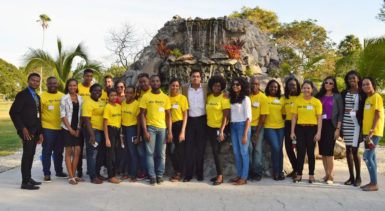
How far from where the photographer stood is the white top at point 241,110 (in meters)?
5.49

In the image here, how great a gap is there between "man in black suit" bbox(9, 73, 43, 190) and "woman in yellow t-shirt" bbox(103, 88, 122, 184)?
1.17m

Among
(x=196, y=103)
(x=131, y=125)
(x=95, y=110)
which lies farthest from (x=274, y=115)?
(x=95, y=110)

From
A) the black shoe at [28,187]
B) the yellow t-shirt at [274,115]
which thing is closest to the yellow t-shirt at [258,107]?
the yellow t-shirt at [274,115]

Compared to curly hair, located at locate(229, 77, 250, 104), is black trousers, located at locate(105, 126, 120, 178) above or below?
below

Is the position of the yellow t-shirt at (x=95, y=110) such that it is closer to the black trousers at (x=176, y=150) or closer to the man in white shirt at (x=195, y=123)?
the black trousers at (x=176, y=150)

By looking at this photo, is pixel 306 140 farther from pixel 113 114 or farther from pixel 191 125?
pixel 113 114

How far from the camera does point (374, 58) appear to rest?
1187cm

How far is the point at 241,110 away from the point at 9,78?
3182 cm

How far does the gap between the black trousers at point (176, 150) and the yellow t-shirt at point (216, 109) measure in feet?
1.85

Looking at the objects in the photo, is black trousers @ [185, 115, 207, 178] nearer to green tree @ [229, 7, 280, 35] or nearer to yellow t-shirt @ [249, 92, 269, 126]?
yellow t-shirt @ [249, 92, 269, 126]

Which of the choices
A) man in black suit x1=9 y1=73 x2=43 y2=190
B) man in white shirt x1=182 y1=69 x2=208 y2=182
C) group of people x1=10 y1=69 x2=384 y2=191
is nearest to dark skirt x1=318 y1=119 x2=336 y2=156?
group of people x1=10 y1=69 x2=384 y2=191

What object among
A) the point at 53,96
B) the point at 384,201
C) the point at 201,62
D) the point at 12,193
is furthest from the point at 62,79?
the point at 384,201

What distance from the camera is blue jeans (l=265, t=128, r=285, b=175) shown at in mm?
5867

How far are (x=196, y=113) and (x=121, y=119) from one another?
4.67ft
